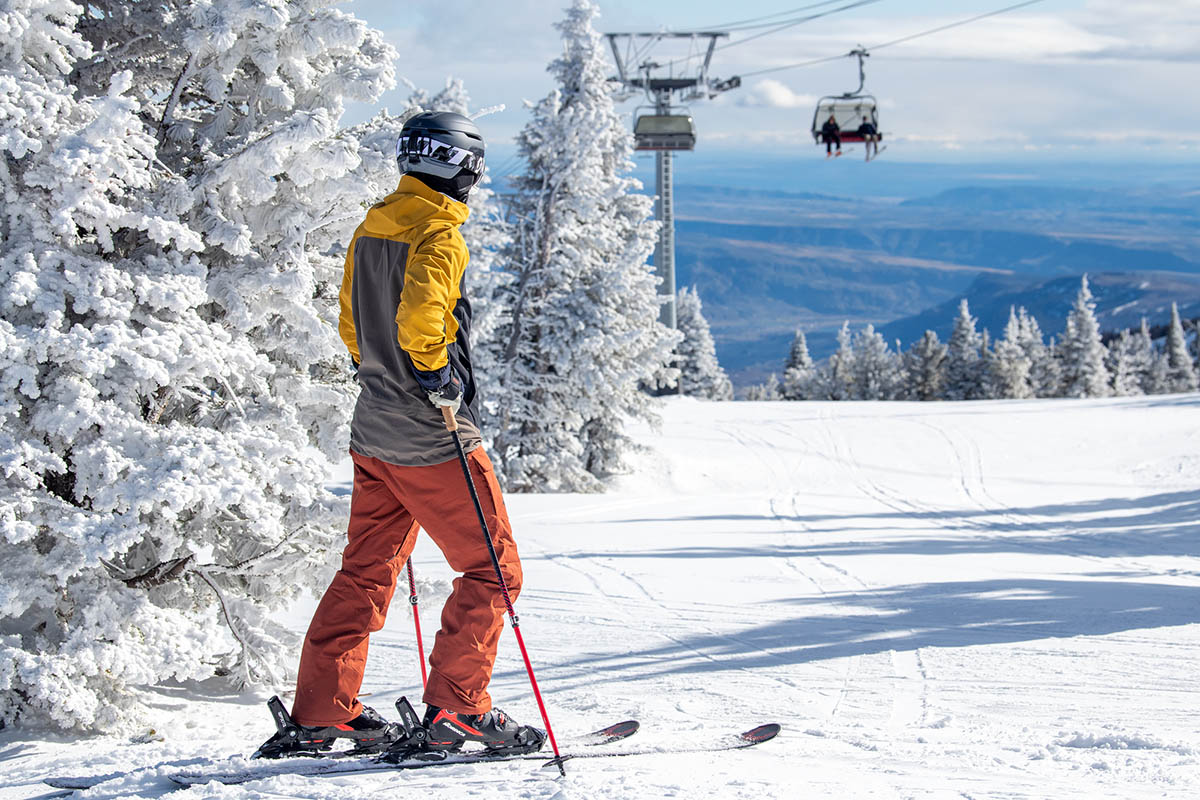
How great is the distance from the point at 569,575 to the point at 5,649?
19.4 ft

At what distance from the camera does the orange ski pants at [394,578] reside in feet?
12.7

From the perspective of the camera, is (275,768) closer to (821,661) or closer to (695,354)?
(821,661)

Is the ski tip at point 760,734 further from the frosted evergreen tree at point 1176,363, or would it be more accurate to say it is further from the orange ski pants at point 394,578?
the frosted evergreen tree at point 1176,363

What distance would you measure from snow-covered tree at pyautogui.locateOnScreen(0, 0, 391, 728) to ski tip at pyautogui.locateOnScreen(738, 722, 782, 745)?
102 inches

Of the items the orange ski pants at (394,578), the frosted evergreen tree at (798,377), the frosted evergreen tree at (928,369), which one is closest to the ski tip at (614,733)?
the orange ski pants at (394,578)

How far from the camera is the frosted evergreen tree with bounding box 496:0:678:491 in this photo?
2195 centimetres

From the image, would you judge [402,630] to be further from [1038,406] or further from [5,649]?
[1038,406]

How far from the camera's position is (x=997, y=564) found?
11.0 metres

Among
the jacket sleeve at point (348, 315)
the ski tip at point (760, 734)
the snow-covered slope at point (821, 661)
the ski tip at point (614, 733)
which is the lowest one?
the snow-covered slope at point (821, 661)

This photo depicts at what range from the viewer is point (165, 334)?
4.96 metres

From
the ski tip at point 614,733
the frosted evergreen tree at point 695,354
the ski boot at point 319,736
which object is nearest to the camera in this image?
the ski boot at point 319,736

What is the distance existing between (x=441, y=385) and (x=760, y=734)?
223 centimetres

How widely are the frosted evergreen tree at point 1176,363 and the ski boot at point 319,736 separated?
92913mm

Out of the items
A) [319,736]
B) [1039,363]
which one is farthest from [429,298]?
[1039,363]
